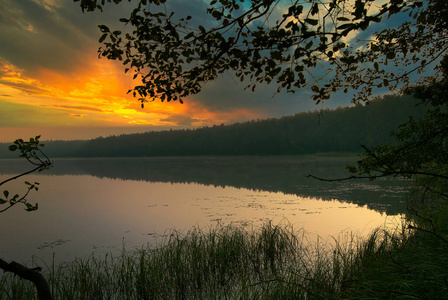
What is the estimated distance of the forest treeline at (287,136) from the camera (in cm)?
10015

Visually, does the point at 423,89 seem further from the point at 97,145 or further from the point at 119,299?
the point at 97,145

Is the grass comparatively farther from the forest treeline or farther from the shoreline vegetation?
the forest treeline

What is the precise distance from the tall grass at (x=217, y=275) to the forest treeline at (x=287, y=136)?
9066cm

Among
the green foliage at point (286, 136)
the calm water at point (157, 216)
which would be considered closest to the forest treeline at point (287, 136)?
the green foliage at point (286, 136)

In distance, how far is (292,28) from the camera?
118 inches

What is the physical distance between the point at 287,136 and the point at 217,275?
401 ft

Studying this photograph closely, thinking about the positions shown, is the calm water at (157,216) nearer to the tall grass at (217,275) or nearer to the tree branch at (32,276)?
the tall grass at (217,275)

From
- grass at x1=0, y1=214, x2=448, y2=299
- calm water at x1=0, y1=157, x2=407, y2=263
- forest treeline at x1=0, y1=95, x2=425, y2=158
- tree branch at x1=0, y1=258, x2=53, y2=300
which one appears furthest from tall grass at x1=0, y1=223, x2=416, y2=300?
forest treeline at x1=0, y1=95, x2=425, y2=158

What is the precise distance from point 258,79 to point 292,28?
1191 mm

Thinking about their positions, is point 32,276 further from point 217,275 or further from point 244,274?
point 244,274

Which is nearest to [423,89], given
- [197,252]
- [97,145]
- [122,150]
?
[197,252]

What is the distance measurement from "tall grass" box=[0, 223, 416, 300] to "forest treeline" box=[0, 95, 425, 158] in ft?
297

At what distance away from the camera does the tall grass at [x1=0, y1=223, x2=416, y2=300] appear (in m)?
5.03

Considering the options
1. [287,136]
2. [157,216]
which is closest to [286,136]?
[287,136]
